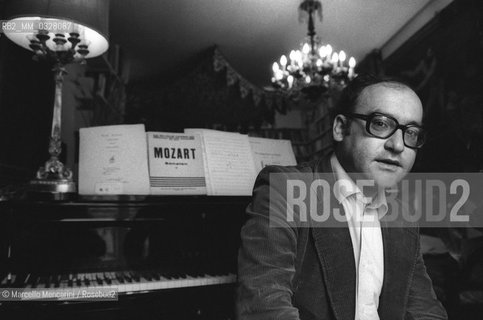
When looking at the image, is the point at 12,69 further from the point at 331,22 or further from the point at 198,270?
the point at 331,22

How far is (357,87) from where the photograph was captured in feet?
4.25

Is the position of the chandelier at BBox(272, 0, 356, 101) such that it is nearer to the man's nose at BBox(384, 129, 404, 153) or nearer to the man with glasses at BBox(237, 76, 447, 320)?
the man with glasses at BBox(237, 76, 447, 320)

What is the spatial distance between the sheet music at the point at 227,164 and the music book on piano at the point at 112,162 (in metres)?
0.31

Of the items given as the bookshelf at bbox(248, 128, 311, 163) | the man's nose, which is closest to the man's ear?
the man's nose

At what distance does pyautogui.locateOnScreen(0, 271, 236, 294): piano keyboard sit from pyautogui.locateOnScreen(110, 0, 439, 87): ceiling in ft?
12.0

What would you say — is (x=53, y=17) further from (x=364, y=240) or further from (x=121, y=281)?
(x=364, y=240)

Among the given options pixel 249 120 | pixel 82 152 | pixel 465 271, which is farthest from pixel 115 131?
pixel 249 120

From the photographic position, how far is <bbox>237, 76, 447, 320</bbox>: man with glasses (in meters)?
1.08

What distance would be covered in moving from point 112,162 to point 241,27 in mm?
3893

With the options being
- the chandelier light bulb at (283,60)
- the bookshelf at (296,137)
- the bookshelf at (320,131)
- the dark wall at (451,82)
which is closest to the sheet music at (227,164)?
the dark wall at (451,82)

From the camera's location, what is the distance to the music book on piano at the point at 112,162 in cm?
154

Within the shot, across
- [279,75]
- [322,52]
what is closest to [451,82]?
[322,52]

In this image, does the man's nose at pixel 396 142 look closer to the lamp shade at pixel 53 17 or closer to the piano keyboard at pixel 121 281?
the piano keyboard at pixel 121 281

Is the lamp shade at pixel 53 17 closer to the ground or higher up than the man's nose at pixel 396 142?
higher up
